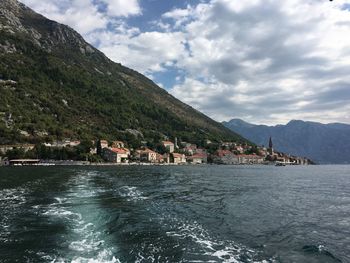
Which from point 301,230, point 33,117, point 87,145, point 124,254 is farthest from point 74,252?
point 33,117

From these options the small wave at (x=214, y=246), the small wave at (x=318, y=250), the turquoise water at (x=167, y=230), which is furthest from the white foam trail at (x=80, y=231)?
the small wave at (x=318, y=250)

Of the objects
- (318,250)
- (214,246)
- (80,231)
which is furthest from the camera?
Answer: (80,231)

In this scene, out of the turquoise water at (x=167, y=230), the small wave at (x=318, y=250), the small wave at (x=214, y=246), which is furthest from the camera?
the small wave at (x=318, y=250)

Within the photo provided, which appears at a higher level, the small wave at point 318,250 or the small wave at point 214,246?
the small wave at point 214,246

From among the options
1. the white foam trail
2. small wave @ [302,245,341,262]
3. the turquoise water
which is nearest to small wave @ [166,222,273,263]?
the turquoise water

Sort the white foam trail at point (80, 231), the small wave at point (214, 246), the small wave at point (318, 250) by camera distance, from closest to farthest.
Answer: the white foam trail at point (80, 231) → the small wave at point (214, 246) → the small wave at point (318, 250)

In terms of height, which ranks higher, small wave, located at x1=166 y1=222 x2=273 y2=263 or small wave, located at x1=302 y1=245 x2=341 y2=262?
small wave, located at x1=166 y1=222 x2=273 y2=263

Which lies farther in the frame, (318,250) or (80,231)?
(80,231)

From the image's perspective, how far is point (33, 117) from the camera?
19238 cm

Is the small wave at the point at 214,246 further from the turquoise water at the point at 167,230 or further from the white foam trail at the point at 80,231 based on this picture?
the white foam trail at the point at 80,231

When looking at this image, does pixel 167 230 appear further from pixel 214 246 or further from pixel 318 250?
pixel 318 250

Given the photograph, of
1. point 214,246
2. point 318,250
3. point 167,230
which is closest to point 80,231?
point 167,230

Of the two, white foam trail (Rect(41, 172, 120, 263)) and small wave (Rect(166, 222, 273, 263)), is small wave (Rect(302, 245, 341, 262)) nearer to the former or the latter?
small wave (Rect(166, 222, 273, 263))

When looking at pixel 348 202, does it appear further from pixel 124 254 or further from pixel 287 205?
pixel 124 254
